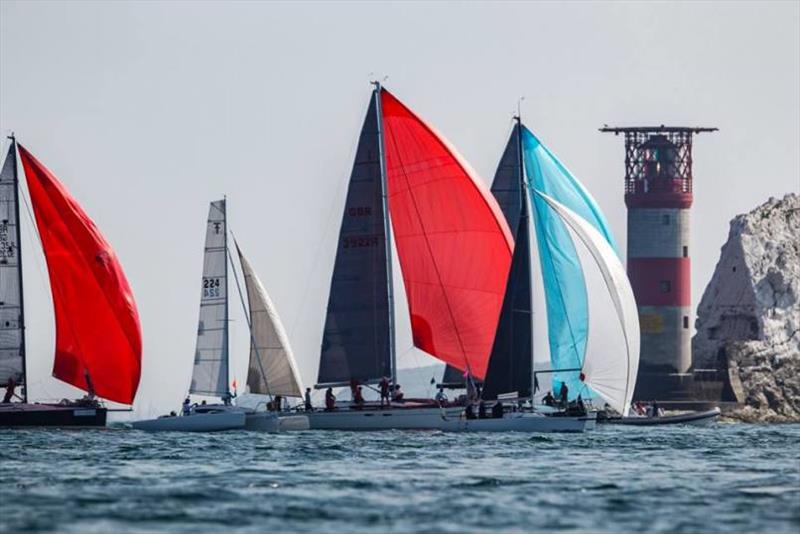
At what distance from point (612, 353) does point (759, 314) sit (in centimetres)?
5147

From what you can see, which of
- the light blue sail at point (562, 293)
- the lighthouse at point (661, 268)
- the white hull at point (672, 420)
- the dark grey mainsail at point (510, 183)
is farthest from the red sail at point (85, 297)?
the lighthouse at point (661, 268)

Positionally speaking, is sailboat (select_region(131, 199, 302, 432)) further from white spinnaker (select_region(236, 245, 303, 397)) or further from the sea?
the sea

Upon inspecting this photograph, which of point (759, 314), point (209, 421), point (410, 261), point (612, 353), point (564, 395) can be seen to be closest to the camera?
point (612, 353)

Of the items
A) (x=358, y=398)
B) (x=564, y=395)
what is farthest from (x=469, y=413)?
(x=564, y=395)

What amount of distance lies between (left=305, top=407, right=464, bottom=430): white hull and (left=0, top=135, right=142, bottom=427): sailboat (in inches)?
244

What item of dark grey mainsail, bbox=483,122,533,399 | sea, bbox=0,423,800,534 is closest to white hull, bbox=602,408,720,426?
dark grey mainsail, bbox=483,122,533,399

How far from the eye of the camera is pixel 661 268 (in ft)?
354

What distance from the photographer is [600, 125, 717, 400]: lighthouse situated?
354 ft

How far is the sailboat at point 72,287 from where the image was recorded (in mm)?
68188

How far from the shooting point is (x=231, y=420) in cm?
6862

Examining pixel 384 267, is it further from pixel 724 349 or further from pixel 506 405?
pixel 724 349

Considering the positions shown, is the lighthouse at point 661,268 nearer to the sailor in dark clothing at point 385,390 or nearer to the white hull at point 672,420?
the white hull at point 672,420

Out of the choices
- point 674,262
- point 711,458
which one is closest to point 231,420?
point 711,458

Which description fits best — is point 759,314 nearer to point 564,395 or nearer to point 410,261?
point 564,395
